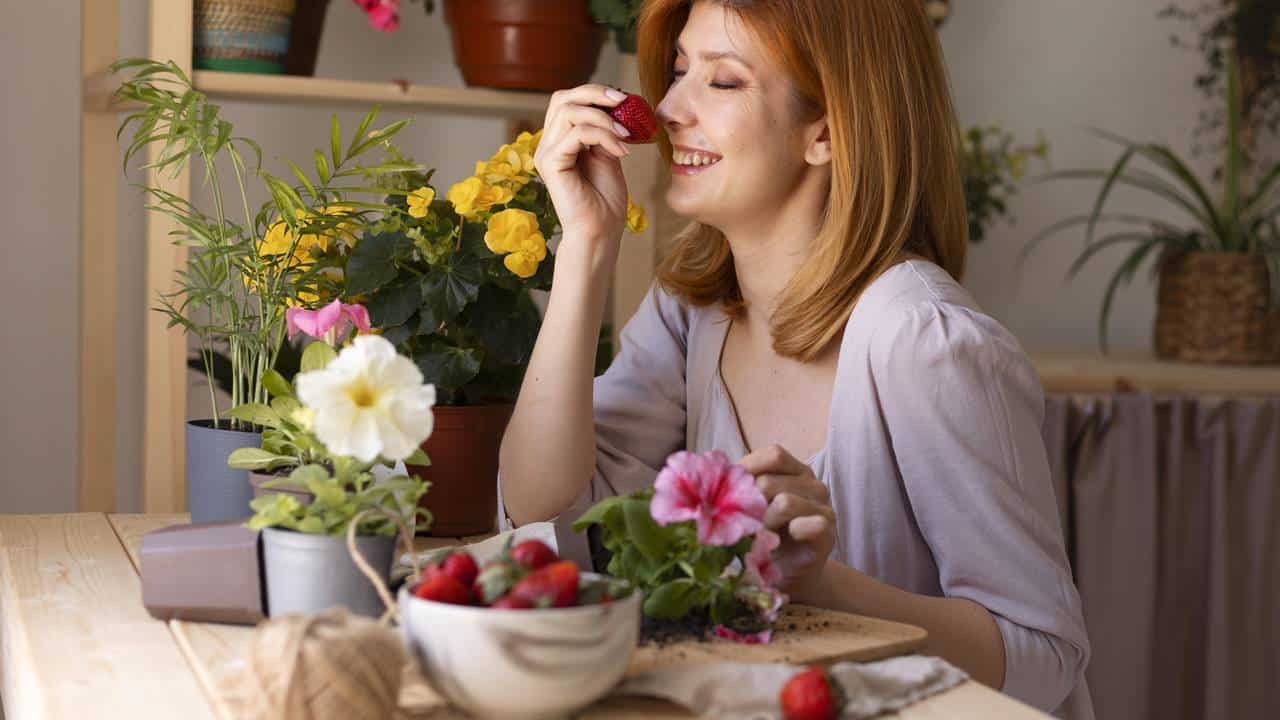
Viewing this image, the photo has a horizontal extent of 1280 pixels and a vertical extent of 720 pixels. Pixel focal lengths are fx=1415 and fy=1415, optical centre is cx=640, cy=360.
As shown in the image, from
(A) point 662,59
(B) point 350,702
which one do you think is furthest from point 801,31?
(B) point 350,702

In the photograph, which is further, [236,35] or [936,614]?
[236,35]

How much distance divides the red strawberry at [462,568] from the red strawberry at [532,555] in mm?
25

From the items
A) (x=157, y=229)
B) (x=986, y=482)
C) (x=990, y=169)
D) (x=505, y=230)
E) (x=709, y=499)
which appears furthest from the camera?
(x=990, y=169)

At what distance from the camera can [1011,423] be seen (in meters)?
1.32

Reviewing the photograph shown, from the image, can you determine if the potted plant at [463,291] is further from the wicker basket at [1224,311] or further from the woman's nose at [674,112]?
the wicker basket at [1224,311]

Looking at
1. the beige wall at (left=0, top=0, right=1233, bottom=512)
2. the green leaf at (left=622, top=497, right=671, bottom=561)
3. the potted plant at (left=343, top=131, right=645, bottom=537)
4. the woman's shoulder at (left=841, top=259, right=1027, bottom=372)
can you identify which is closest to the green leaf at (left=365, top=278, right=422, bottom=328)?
the potted plant at (left=343, top=131, right=645, bottom=537)

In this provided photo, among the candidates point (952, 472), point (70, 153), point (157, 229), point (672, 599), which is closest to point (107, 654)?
point (672, 599)

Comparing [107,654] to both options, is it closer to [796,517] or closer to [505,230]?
[796,517]

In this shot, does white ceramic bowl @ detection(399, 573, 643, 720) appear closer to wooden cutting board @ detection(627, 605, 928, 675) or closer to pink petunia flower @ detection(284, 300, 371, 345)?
wooden cutting board @ detection(627, 605, 928, 675)

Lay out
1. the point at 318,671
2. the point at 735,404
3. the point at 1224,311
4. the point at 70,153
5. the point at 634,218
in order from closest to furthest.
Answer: the point at 318,671 → the point at 634,218 → the point at 735,404 → the point at 70,153 → the point at 1224,311

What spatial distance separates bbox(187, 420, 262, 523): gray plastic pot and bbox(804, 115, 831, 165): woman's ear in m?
0.65

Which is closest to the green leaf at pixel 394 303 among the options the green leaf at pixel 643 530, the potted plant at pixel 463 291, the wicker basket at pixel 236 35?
the potted plant at pixel 463 291

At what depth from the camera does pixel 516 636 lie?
770mm

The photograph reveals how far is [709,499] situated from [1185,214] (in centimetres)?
305
